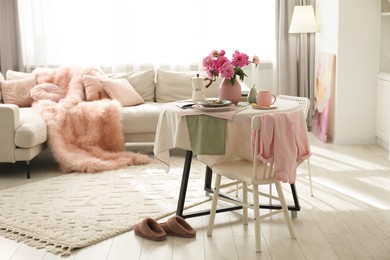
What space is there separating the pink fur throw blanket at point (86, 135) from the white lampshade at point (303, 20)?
2.22 metres

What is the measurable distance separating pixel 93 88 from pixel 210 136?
288 centimetres

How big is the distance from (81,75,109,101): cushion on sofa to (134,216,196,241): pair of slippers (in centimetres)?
A: 276

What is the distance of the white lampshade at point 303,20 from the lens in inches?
280

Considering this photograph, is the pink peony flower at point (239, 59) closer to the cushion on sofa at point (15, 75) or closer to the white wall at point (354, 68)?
the white wall at point (354, 68)

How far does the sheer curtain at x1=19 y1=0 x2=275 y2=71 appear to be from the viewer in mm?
7465

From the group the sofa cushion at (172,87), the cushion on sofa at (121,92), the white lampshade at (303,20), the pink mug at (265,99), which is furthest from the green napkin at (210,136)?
the white lampshade at (303,20)

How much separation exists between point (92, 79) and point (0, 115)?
→ 133cm

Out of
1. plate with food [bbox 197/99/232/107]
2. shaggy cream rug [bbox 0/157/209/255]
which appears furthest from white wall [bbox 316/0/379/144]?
plate with food [bbox 197/99/232/107]

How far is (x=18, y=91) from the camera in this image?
21.6 feet

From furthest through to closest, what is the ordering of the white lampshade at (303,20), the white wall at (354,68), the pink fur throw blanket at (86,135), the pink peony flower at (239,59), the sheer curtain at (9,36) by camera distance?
the sheer curtain at (9,36) < the white lampshade at (303,20) < the white wall at (354,68) < the pink fur throw blanket at (86,135) < the pink peony flower at (239,59)

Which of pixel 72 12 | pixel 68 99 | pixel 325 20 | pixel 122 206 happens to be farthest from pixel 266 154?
pixel 72 12

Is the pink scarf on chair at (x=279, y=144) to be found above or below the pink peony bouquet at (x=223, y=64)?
below

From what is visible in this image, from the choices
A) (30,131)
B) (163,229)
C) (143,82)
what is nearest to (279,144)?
(163,229)

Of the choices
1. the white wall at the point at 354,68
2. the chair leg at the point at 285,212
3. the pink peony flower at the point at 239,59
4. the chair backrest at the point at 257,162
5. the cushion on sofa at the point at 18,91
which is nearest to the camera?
the chair backrest at the point at 257,162
